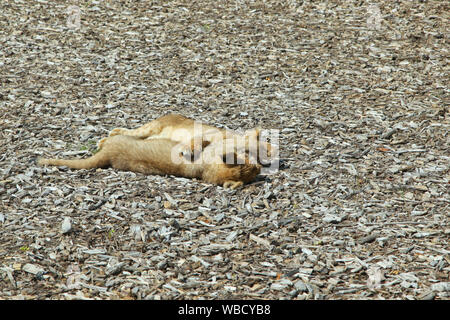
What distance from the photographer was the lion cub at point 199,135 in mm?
6281

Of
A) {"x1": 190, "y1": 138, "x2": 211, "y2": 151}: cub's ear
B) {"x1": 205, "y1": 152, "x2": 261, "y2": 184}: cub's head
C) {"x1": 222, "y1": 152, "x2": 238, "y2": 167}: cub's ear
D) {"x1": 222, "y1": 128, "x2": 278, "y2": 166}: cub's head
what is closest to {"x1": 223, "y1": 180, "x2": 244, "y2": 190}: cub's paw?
{"x1": 205, "y1": 152, "x2": 261, "y2": 184}: cub's head

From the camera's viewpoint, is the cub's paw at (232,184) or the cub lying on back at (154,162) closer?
the cub's paw at (232,184)

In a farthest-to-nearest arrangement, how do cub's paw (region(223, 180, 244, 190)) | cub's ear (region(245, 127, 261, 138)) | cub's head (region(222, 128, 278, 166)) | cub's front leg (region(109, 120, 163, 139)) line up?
cub's front leg (region(109, 120, 163, 139)), cub's ear (region(245, 127, 261, 138)), cub's head (region(222, 128, 278, 166)), cub's paw (region(223, 180, 244, 190))

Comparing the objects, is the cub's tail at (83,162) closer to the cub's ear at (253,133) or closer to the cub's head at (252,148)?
the cub's head at (252,148)

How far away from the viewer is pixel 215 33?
31.6ft

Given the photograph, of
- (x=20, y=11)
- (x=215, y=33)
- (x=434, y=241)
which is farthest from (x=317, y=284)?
(x=20, y=11)

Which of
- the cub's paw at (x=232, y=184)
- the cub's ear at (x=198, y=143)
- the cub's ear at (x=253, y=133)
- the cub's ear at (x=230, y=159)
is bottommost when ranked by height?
the cub's paw at (x=232, y=184)

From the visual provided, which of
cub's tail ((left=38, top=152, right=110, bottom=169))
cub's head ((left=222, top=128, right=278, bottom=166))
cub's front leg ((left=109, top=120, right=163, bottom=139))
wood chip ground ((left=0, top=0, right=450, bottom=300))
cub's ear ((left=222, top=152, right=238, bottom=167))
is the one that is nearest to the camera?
wood chip ground ((left=0, top=0, right=450, bottom=300))

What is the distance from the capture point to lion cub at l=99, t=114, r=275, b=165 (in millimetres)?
6281

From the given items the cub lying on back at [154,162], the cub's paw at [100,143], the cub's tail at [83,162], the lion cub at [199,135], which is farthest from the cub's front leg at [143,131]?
the cub's tail at [83,162]

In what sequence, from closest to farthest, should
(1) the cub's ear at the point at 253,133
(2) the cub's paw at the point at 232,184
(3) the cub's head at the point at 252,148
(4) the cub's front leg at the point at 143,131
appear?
(2) the cub's paw at the point at 232,184 → (3) the cub's head at the point at 252,148 → (1) the cub's ear at the point at 253,133 → (4) the cub's front leg at the point at 143,131

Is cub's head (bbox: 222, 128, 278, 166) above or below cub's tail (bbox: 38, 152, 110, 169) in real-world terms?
above

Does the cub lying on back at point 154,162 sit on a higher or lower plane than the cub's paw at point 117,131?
lower

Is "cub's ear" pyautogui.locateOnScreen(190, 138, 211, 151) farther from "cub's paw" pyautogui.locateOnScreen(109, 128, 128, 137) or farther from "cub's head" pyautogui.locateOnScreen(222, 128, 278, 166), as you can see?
"cub's paw" pyautogui.locateOnScreen(109, 128, 128, 137)
